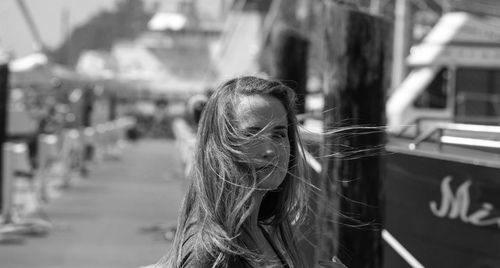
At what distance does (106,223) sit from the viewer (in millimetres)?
15523

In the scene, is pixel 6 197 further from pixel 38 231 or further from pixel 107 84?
pixel 107 84

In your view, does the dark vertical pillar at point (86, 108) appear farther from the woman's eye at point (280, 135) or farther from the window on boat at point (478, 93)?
the woman's eye at point (280, 135)

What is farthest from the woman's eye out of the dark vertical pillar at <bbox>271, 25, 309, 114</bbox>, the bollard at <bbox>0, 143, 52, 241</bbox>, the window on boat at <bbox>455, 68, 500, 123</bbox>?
the window on boat at <bbox>455, 68, 500, 123</bbox>

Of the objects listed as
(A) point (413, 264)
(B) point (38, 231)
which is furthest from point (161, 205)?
(A) point (413, 264)

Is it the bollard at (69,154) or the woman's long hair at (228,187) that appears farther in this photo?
the bollard at (69,154)

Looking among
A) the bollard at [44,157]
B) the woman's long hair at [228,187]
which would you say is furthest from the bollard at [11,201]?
the woman's long hair at [228,187]

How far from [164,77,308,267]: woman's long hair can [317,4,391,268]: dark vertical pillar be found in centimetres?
238

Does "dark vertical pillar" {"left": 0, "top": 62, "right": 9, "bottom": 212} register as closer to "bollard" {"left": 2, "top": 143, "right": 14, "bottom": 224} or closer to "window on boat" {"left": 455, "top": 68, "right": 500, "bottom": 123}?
"bollard" {"left": 2, "top": 143, "right": 14, "bottom": 224}

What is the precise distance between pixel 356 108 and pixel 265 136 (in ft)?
9.62

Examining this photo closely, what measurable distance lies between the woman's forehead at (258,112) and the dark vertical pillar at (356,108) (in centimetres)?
250

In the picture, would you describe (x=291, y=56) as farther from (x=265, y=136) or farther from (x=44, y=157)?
(x=265, y=136)

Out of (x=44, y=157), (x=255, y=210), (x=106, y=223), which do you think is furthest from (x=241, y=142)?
(x=44, y=157)

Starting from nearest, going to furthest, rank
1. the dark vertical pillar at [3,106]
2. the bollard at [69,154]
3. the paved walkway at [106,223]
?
the paved walkway at [106,223], the dark vertical pillar at [3,106], the bollard at [69,154]

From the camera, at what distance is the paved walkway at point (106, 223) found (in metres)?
12.0
